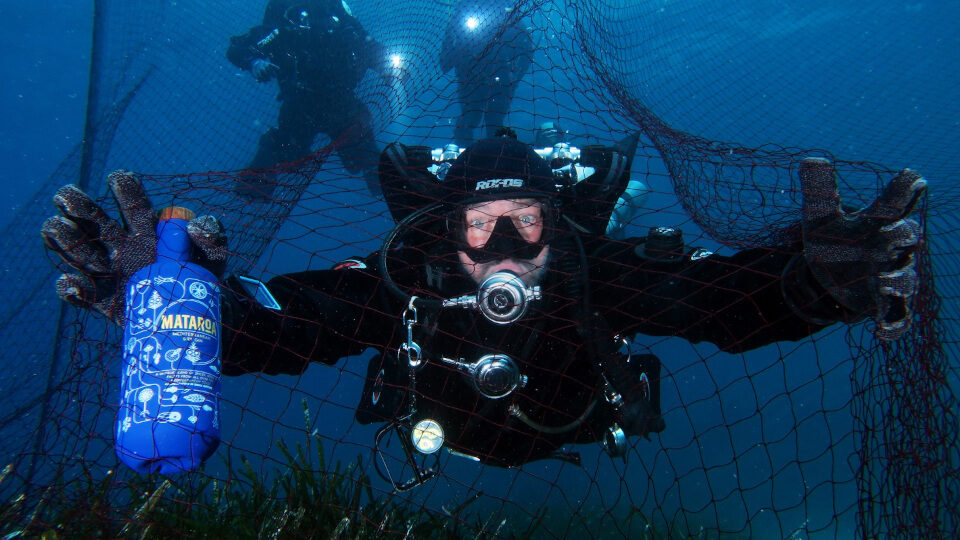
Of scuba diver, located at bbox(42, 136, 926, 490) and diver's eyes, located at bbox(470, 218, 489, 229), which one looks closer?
scuba diver, located at bbox(42, 136, 926, 490)

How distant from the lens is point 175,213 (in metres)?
2.39

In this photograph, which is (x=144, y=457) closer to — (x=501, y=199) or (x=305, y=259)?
(x=501, y=199)

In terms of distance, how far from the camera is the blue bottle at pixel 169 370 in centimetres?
200

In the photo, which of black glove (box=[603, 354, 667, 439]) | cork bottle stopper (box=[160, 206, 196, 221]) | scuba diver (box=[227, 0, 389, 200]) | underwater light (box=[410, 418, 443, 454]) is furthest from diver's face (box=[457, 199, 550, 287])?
scuba diver (box=[227, 0, 389, 200])

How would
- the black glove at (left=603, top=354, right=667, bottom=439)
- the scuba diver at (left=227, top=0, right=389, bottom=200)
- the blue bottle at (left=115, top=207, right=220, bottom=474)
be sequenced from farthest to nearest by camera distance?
the scuba diver at (left=227, top=0, right=389, bottom=200) → the black glove at (left=603, top=354, right=667, bottom=439) → the blue bottle at (left=115, top=207, right=220, bottom=474)

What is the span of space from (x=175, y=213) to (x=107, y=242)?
320mm

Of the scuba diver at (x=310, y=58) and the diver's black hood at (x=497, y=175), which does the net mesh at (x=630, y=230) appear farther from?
the scuba diver at (x=310, y=58)

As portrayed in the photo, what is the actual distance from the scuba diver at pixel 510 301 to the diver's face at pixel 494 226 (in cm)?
1

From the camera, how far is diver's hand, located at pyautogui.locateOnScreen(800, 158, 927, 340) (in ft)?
6.64

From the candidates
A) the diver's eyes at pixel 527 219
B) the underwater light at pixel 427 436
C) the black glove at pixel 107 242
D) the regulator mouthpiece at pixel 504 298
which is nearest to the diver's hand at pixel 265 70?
the black glove at pixel 107 242

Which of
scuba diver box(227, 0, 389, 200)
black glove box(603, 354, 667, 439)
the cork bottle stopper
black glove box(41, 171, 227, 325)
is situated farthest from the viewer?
scuba diver box(227, 0, 389, 200)

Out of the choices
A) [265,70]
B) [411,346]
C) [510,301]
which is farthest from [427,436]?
[265,70]

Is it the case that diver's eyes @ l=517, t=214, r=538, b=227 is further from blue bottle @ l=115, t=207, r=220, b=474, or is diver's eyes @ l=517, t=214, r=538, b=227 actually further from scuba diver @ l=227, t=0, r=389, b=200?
scuba diver @ l=227, t=0, r=389, b=200

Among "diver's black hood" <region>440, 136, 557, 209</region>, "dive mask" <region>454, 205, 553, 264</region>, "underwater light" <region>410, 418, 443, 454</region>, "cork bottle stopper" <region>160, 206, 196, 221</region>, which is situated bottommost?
"underwater light" <region>410, 418, 443, 454</region>
